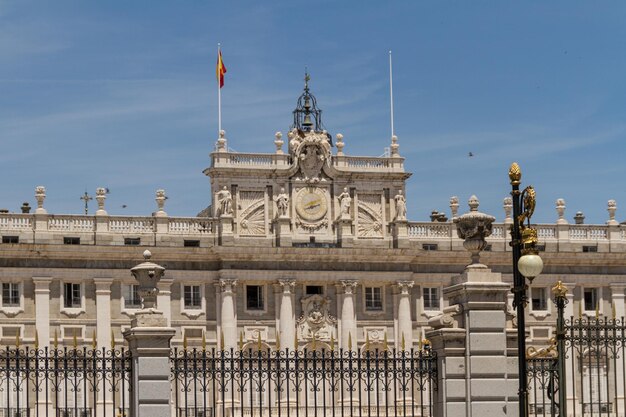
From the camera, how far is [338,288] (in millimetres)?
92562

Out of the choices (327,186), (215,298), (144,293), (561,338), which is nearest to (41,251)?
(215,298)

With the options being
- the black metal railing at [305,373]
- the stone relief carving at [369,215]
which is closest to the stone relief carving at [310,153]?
the stone relief carving at [369,215]

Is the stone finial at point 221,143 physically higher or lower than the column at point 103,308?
higher

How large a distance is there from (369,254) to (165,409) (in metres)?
57.6

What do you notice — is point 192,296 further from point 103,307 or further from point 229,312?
point 103,307

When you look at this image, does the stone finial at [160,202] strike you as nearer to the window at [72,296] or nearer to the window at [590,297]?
the window at [72,296]

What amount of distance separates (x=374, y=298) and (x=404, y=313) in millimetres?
1915

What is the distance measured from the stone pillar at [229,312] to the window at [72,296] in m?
7.39

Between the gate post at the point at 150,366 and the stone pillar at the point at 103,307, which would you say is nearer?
the gate post at the point at 150,366

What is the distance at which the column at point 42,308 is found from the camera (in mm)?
87312

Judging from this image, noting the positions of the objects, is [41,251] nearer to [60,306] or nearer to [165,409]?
[60,306]

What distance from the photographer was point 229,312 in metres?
90.6

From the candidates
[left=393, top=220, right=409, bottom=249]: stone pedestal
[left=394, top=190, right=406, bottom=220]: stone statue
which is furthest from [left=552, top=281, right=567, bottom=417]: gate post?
[left=393, top=220, right=409, bottom=249]: stone pedestal

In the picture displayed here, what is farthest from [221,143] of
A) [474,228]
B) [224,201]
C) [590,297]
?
[474,228]
